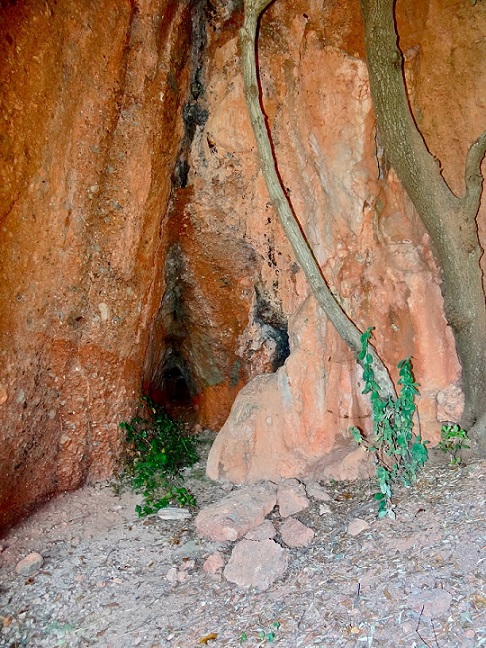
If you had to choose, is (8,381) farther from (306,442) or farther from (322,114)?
(322,114)

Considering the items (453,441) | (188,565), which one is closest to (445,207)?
(453,441)

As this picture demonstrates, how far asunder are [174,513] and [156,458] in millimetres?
728

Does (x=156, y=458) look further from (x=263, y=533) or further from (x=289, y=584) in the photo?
(x=289, y=584)

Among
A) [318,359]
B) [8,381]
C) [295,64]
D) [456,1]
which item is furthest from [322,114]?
[8,381]

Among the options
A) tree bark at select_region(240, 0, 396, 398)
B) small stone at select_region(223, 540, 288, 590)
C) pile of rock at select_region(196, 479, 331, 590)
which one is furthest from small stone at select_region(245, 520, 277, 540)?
tree bark at select_region(240, 0, 396, 398)

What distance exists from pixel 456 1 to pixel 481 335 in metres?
2.61

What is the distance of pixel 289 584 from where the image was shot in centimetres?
272

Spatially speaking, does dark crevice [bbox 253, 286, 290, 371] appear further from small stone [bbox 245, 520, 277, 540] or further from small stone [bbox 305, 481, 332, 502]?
small stone [bbox 245, 520, 277, 540]

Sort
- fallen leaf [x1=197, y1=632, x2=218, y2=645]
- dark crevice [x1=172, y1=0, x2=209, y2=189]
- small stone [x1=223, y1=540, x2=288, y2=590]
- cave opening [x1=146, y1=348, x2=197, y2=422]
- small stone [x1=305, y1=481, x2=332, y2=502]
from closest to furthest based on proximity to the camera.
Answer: fallen leaf [x1=197, y1=632, x2=218, y2=645], small stone [x1=223, y1=540, x2=288, y2=590], small stone [x1=305, y1=481, x2=332, y2=502], dark crevice [x1=172, y1=0, x2=209, y2=189], cave opening [x1=146, y1=348, x2=197, y2=422]

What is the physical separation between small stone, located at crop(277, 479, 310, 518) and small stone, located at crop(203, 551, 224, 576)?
62 cm

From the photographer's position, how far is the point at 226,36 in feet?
15.0

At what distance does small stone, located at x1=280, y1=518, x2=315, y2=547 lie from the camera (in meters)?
3.07

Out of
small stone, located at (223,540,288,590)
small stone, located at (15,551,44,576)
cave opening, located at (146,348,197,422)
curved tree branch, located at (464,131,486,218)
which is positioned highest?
curved tree branch, located at (464,131,486,218)

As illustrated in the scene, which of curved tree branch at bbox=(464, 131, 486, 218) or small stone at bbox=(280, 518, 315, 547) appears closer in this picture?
small stone at bbox=(280, 518, 315, 547)
